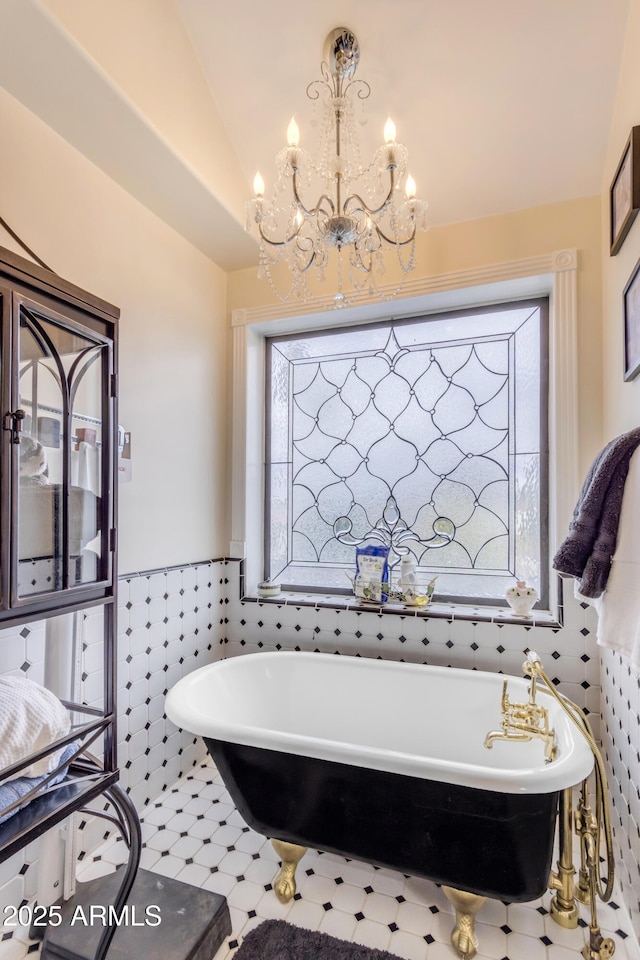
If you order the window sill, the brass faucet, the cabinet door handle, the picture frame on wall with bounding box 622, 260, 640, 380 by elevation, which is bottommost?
the brass faucet

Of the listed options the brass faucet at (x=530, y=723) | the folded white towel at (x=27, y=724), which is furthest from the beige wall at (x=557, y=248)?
the folded white towel at (x=27, y=724)

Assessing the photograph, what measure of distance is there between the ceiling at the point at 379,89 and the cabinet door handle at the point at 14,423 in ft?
3.64

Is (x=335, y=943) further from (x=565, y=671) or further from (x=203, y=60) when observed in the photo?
(x=203, y=60)

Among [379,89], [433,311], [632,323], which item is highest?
[379,89]

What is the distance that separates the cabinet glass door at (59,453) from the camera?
1.12m

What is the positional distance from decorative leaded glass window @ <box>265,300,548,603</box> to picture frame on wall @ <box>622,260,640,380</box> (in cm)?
66

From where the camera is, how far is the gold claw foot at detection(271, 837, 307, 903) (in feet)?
5.10

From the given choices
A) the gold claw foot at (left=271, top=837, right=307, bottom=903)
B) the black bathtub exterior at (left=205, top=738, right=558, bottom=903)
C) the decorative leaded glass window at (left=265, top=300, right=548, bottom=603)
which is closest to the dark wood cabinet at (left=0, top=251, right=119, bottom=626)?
the black bathtub exterior at (left=205, top=738, right=558, bottom=903)

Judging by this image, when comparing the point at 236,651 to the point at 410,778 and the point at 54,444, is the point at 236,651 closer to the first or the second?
the point at 410,778

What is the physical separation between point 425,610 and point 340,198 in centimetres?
172

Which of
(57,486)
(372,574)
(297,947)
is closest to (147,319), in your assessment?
(57,486)

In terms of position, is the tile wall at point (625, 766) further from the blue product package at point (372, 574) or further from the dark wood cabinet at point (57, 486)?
the dark wood cabinet at point (57, 486)

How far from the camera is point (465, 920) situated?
4.52 feet

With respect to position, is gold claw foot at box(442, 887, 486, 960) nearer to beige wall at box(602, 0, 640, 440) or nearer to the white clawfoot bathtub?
the white clawfoot bathtub
